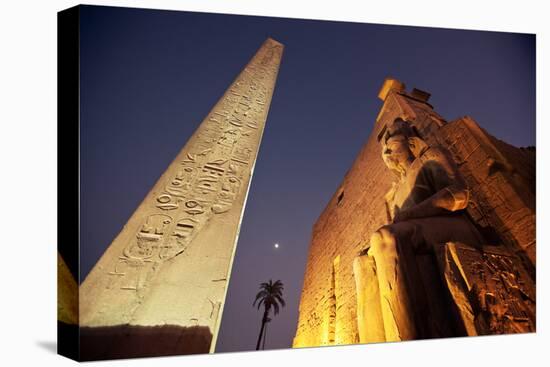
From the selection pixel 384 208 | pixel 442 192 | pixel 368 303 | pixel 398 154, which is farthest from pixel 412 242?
pixel 384 208

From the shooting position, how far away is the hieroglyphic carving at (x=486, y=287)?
4180mm

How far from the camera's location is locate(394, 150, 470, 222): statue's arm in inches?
181

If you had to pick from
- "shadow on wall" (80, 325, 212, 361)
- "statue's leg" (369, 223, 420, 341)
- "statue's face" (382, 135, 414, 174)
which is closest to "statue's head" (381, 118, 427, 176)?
"statue's face" (382, 135, 414, 174)

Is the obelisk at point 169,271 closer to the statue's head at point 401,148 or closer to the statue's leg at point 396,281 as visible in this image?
the statue's leg at point 396,281

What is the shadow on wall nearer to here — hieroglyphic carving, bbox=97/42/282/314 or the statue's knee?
hieroglyphic carving, bbox=97/42/282/314

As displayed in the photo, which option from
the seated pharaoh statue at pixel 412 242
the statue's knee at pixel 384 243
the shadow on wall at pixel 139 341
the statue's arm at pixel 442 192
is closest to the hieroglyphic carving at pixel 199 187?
the shadow on wall at pixel 139 341

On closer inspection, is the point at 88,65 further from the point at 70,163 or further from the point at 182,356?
the point at 182,356

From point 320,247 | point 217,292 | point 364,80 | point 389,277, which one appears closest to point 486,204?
point 389,277

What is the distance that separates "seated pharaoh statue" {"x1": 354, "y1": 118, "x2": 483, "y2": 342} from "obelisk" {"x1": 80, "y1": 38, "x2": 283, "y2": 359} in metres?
1.59

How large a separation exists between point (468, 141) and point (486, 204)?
777 millimetres

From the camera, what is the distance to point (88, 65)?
3.64m

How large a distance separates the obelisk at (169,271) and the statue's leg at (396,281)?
1541 mm

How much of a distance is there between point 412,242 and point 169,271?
93.2 inches

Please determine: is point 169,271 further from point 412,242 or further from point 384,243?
point 412,242
